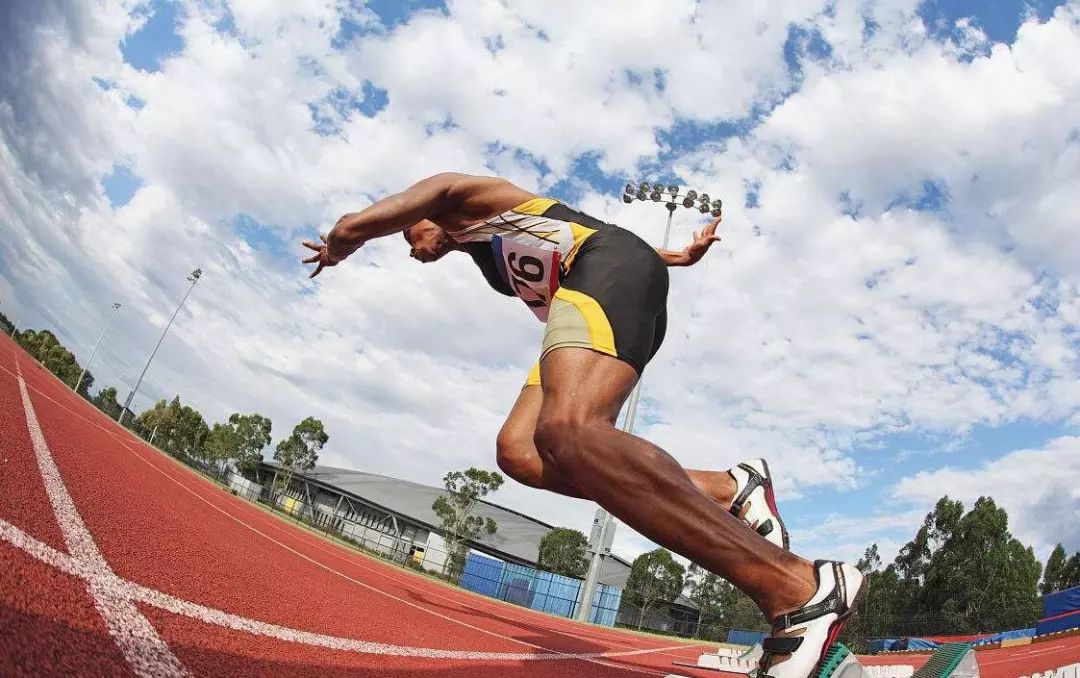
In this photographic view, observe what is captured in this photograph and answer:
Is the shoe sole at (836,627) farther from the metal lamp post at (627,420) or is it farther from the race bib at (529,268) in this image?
the metal lamp post at (627,420)

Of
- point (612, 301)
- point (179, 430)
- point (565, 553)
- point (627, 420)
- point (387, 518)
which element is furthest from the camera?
point (179, 430)

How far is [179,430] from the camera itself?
59.6 meters

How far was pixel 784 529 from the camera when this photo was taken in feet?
7.04

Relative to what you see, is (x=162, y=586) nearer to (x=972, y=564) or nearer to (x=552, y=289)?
(x=552, y=289)

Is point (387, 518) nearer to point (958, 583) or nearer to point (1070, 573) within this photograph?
point (958, 583)

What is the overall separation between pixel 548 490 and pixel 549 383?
0.91m

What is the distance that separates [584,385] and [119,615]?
4.28 ft

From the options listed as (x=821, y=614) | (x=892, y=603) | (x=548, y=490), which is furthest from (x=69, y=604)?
(x=892, y=603)

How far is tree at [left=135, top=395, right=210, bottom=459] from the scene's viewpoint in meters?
58.4

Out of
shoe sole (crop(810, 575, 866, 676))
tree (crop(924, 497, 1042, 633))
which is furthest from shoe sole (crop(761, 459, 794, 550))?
tree (crop(924, 497, 1042, 633))

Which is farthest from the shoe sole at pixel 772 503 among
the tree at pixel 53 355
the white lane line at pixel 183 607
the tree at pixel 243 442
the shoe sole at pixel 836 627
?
the tree at pixel 53 355

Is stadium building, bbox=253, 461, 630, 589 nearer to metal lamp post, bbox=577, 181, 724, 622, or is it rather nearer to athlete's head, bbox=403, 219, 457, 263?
metal lamp post, bbox=577, 181, 724, 622

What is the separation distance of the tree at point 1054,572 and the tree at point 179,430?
79614 millimetres

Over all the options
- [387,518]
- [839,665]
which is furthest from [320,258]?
[387,518]
